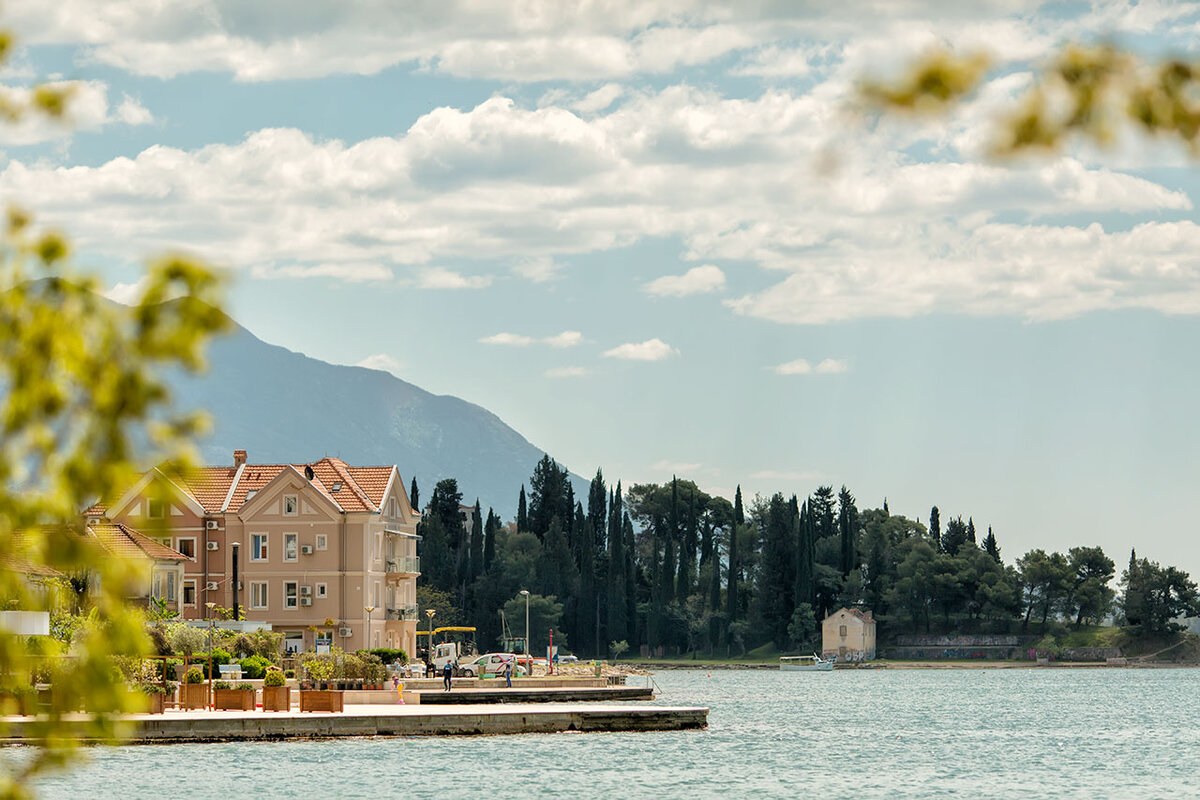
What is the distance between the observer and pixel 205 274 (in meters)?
5.87

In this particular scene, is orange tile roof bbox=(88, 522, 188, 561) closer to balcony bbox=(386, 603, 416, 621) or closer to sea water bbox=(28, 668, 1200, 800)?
balcony bbox=(386, 603, 416, 621)

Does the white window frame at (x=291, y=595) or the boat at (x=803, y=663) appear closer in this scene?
the white window frame at (x=291, y=595)

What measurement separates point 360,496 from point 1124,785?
4768cm

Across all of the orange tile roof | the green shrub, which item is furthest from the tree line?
the green shrub

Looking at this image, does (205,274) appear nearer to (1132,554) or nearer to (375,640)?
(375,640)

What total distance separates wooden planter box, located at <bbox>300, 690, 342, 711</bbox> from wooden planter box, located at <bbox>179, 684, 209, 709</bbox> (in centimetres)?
307

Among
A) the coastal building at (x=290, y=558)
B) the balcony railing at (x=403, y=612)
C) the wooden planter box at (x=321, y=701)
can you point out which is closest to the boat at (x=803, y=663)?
the balcony railing at (x=403, y=612)

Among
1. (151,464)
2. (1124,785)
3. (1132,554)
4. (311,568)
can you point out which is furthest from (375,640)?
(1132,554)

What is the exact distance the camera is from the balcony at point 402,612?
3477 inches

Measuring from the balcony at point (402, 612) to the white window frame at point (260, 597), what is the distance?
652cm

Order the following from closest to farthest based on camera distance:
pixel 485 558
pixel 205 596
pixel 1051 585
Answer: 1. pixel 205 596
2. pixel 485 558
3. pixel 1051 585

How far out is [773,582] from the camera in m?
165

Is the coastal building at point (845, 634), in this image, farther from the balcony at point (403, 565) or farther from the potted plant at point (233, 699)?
the potted plant at point (233, 699)

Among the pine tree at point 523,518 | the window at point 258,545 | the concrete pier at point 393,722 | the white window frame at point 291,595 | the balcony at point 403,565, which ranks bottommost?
the concrete pier at point 393,722
